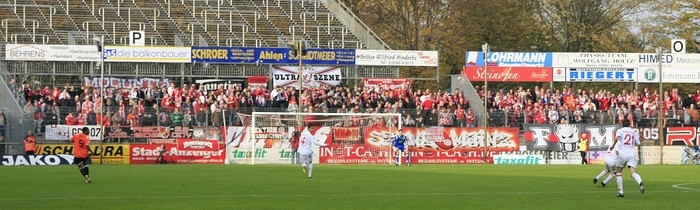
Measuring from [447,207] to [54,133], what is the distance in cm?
3285

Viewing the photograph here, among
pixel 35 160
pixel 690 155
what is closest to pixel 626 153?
pixel 35 160

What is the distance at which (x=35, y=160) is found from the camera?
165 ft

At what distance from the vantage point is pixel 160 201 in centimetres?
2488

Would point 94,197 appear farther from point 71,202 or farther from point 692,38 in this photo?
point 692,38

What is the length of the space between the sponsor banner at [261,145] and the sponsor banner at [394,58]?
9.72 meters

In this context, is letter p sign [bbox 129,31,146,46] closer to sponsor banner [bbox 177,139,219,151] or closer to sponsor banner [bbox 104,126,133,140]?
sponsor banner [bbox 104,126,133,140]

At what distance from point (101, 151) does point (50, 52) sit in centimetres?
1021

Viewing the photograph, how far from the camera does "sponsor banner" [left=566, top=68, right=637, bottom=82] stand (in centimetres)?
6700

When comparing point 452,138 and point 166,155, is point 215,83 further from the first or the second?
point 452,138

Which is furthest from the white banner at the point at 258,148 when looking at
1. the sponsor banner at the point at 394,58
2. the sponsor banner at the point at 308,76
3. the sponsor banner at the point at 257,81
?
the sponsor banner at the point at 394,58

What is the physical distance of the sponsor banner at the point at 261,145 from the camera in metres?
55.0

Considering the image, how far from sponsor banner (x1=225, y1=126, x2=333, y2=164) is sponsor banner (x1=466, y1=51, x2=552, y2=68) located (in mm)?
13751

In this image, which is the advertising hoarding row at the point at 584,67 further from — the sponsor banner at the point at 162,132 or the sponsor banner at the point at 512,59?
the sponsor banner at the point at 162,132

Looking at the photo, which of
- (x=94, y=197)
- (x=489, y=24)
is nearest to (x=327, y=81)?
(x=489, y=24)
